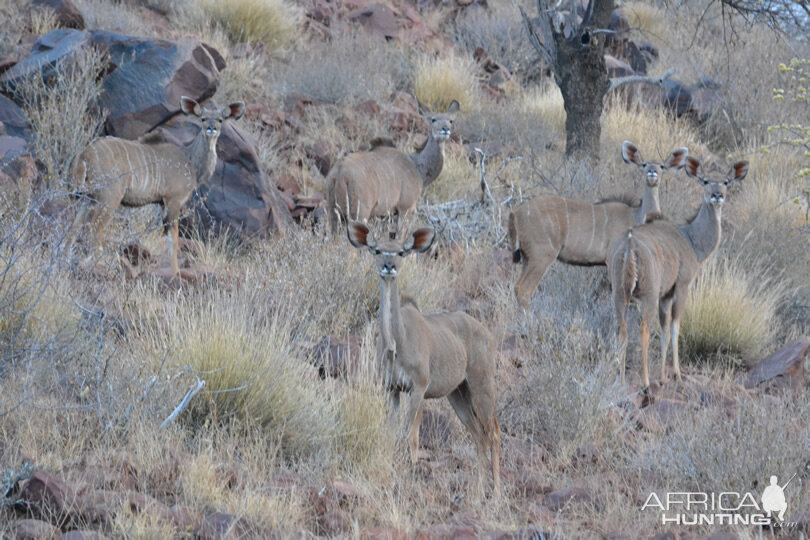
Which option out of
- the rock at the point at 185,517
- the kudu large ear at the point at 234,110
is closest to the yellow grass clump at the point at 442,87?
the kudu large ear at the point at 234,110

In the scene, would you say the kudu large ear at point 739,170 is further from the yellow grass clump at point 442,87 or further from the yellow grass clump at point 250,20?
the yellow grass clump at point 250,20

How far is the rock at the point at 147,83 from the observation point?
1376cm

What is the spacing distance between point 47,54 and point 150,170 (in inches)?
135

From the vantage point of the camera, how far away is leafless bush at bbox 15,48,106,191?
1304 centimetres

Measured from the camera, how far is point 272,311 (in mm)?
9039

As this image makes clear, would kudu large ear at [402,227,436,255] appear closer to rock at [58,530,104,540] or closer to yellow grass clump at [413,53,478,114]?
rock at [58,530,104,540]

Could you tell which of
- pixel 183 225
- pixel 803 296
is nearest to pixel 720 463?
pixel 803 296

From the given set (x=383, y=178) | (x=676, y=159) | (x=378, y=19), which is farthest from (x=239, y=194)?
(x=378, y=19)

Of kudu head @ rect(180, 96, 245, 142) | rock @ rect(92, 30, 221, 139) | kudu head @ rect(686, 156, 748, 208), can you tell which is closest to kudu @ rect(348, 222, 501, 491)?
kudu head @ rect(686, 156, 748, 208)

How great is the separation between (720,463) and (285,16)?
50.7ft

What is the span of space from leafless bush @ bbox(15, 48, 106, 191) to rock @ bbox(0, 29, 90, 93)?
87 mm

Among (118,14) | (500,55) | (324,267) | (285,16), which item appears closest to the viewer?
(324,267)

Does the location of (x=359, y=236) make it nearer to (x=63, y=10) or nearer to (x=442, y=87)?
(x=63, y=10)

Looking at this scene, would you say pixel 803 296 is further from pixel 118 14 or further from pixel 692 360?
pixel 118 14
